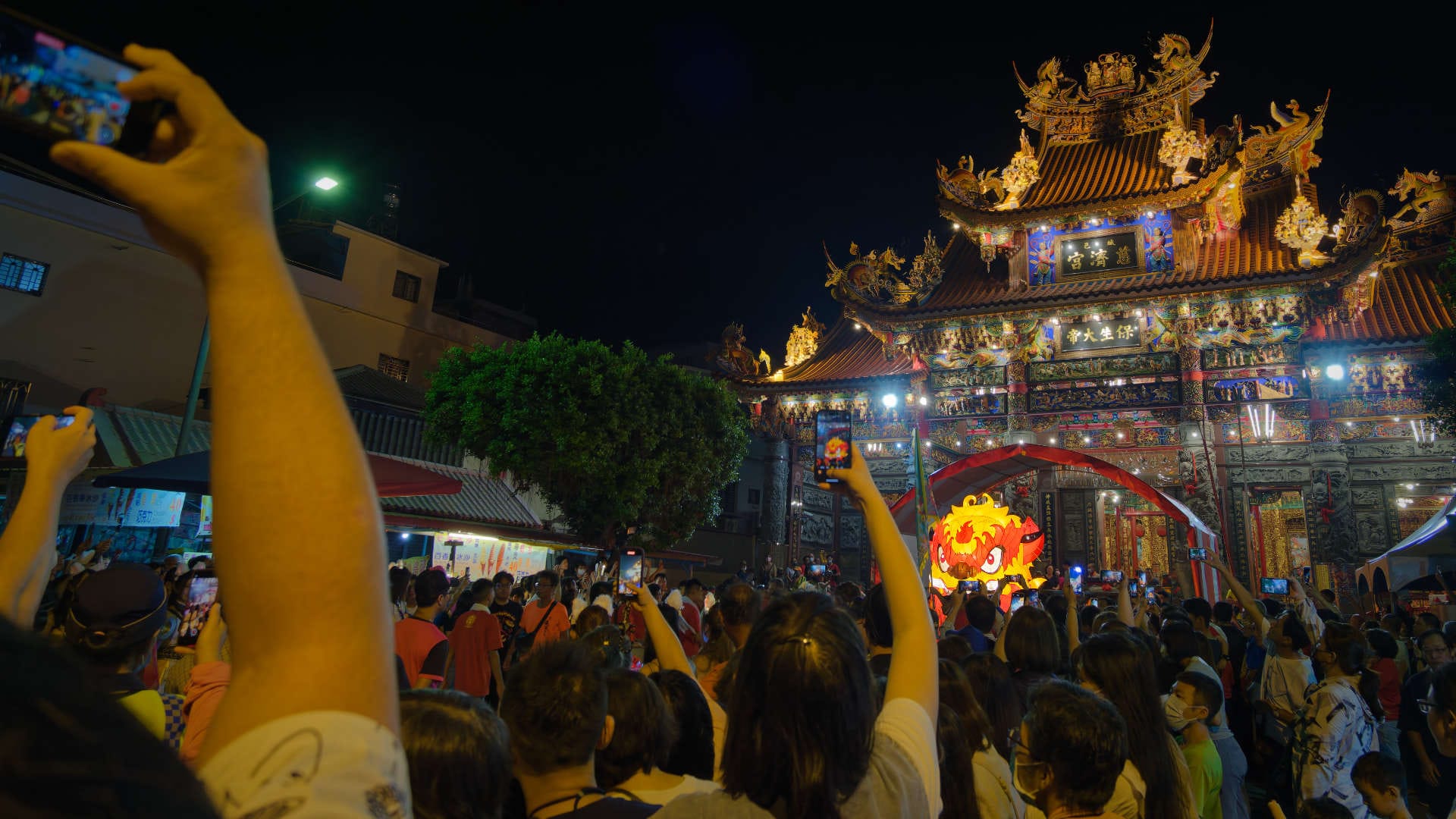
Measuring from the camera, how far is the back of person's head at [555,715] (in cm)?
253

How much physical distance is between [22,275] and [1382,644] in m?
27.3

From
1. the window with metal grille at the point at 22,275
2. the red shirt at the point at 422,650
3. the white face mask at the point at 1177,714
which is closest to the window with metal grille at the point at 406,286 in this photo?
the window with metal grille at the point at 22,275

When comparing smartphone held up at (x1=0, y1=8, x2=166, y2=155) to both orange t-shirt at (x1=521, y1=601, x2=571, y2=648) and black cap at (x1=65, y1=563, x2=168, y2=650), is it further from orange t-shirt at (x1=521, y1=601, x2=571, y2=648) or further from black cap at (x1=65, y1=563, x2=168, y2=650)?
orange t-shirt at (x1=521, y1=601, x2=571, y2=648)

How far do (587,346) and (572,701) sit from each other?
61.0ft

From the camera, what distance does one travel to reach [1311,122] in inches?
770

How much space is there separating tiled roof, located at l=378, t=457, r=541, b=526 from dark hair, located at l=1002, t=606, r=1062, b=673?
1331cm

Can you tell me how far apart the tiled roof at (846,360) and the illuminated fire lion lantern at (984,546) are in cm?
939

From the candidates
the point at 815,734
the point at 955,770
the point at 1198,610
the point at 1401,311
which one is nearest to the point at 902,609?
the point at 815,734

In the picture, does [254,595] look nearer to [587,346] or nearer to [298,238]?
[587,346]

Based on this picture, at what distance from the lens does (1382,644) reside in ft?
24.1

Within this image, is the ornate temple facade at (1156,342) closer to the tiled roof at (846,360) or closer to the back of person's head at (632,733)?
the tiled roof at (846,360)

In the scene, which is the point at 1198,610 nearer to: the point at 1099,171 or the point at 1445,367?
the point at 1445,367

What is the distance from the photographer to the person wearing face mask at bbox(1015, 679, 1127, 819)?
9.11 ft

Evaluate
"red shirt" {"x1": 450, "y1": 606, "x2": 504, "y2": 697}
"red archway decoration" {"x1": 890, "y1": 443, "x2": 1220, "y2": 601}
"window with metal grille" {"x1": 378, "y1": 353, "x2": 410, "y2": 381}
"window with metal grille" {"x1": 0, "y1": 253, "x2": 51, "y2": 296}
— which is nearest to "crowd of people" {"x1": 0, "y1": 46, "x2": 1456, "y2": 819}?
"red shirt" {"x1": 450, "y1": 606, "x2": 504, "y2": 697}
